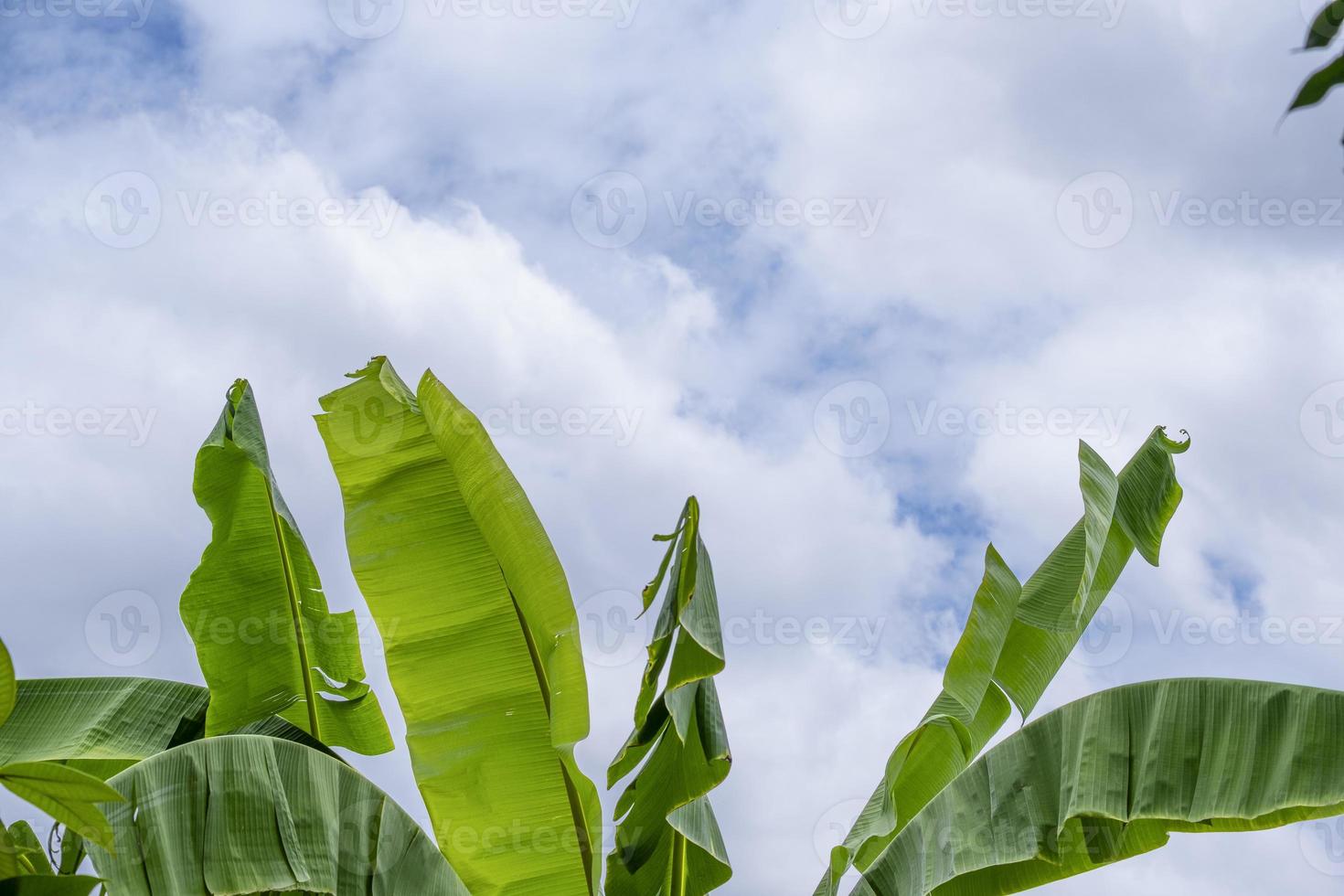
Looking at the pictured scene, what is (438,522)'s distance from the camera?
4.12 meters

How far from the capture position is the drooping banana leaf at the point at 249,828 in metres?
3.11

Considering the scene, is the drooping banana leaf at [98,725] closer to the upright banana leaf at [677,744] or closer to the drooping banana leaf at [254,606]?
the drooping banana leaf at [254,606]

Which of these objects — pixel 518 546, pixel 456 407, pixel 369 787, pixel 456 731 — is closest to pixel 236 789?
pixel 369 787

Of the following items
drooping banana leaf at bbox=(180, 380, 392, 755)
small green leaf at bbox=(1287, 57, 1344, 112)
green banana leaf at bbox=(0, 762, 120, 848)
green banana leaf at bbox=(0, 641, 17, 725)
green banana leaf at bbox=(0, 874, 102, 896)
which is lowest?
green banana leaf at bbox=(0, 874, 102, 896)

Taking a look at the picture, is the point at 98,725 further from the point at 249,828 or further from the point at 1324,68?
the point at 1324,68

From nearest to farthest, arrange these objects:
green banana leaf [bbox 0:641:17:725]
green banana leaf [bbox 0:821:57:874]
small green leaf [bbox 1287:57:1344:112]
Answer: small green leaf [bbox 1287:57:1344:112]
green banana leaf [bbox 0:641:17:725]
green banana leaf [bbox 0:821:57:874]

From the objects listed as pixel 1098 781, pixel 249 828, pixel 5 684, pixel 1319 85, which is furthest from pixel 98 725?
pixel 1319 85

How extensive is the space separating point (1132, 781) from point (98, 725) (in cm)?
357

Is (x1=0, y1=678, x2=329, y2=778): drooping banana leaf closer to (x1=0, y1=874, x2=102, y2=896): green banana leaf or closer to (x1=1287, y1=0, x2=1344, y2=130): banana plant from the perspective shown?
(x1=0, y1=874, x2=102, y2=896): green banana leaf

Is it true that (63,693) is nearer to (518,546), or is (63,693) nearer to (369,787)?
(369,787)

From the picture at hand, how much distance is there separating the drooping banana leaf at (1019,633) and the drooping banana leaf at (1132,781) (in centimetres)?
38

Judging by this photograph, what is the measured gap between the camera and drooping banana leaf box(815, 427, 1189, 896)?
4.30m

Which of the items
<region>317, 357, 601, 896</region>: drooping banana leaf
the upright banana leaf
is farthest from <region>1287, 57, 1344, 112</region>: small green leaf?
<region>317, 357, 601, 896</region>: drooping banana leaf

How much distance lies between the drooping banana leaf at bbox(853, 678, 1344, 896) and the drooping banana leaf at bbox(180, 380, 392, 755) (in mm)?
2299
